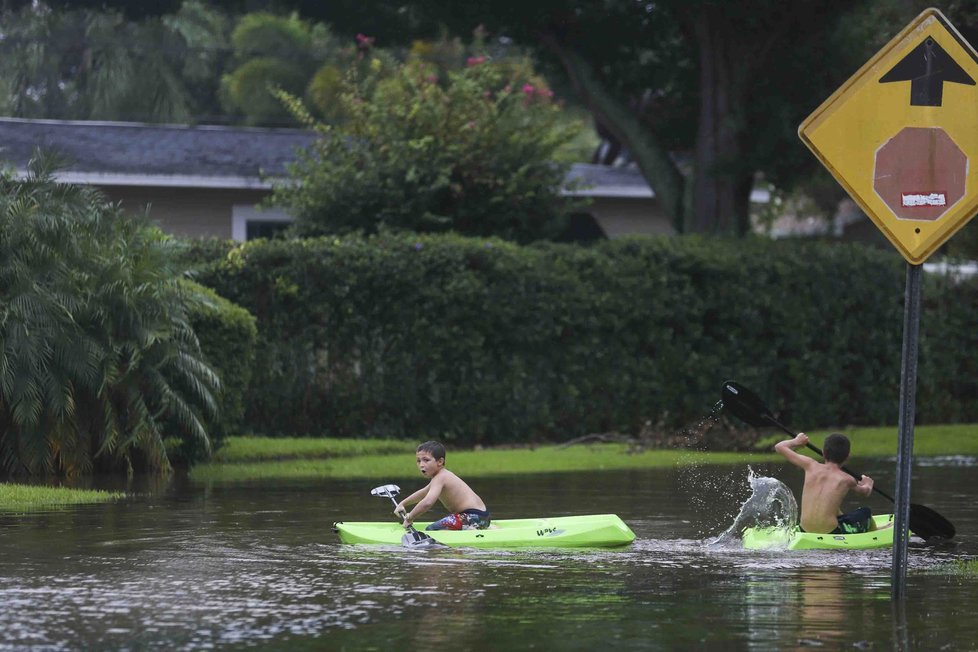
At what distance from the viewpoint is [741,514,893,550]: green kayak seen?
13.1 m

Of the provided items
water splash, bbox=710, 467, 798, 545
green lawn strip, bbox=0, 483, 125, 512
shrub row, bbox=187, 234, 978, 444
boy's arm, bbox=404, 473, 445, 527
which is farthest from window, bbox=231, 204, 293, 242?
water splash, bbox=710, 467, 798, 545

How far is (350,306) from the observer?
74.5 feet

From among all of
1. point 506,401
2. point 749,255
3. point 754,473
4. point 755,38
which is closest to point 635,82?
point 755,38

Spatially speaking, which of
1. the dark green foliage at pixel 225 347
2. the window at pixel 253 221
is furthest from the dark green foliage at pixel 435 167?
the dark green foliage at pixel 225 347

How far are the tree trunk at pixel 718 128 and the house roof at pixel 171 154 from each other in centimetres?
198

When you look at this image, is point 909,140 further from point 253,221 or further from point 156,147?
point 156,147

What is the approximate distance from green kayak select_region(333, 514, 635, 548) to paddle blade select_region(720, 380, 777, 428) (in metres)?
1.57

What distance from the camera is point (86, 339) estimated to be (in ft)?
59.5

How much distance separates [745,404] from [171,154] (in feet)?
59.8

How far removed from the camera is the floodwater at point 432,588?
8828 mm

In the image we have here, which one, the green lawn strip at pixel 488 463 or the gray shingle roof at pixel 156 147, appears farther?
the gray shingle roof at pixel 156 147

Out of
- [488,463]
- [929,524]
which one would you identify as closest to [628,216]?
[488,463]

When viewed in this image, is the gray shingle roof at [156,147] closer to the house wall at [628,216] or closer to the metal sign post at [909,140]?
the house wall at [628,216]

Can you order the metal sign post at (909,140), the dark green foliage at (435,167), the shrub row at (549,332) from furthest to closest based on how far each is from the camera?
the dark green foliage at (435,167) → the shrub row at (549,332) → the metal sign post at (909,140)
